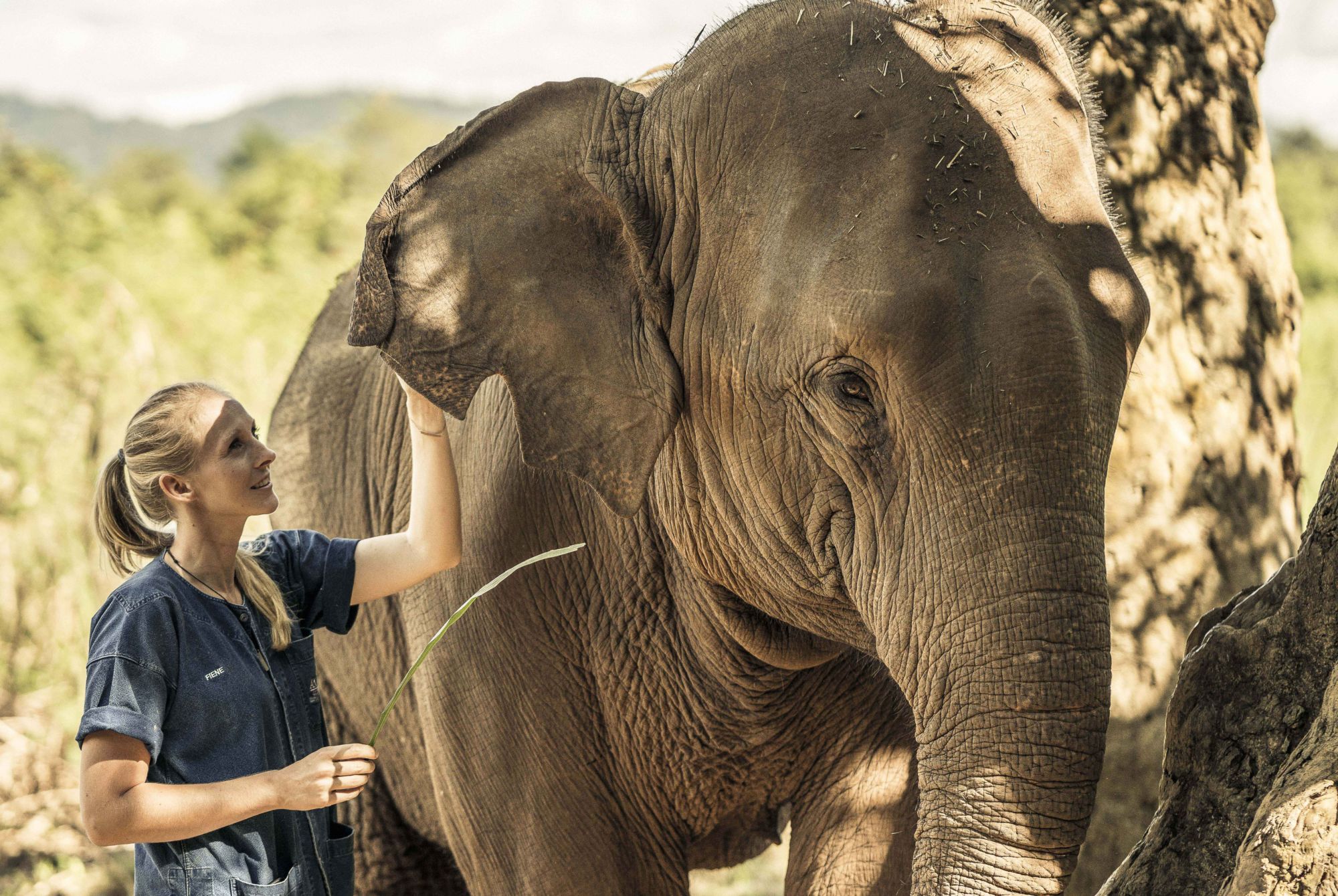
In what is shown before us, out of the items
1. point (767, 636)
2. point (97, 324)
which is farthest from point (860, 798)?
point (97, 324)

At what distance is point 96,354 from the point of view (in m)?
9.51

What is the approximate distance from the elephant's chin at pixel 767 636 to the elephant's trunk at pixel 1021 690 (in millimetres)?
895

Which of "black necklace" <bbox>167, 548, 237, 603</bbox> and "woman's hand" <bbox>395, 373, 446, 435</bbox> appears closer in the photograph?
"black necklace" <bbox>167, 548, 237, 603</bbox>

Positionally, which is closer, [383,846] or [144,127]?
[383,846]

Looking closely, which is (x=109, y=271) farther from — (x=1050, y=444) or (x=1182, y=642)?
(x=1050, y=444)

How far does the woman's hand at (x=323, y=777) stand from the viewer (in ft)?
Result: 9.08

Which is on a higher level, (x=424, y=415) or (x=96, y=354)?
(x=96, y=354)

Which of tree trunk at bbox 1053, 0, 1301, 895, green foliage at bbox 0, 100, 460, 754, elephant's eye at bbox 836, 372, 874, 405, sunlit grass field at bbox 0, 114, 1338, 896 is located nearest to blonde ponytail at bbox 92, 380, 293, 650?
sunlit grass field at bbox 0, 114, 1338, 896

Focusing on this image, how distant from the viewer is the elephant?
2.45m

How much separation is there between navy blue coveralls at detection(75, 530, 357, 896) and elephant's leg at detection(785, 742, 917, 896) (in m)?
1.22

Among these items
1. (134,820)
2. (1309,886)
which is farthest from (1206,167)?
(134,820)

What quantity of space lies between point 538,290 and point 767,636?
3.26 ft

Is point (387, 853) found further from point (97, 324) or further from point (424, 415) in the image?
point (97, 324)

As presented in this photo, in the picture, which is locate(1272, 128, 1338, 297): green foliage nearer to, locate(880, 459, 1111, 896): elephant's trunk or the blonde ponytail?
locate(880, 459, 1111, 896): elephant's trunk
